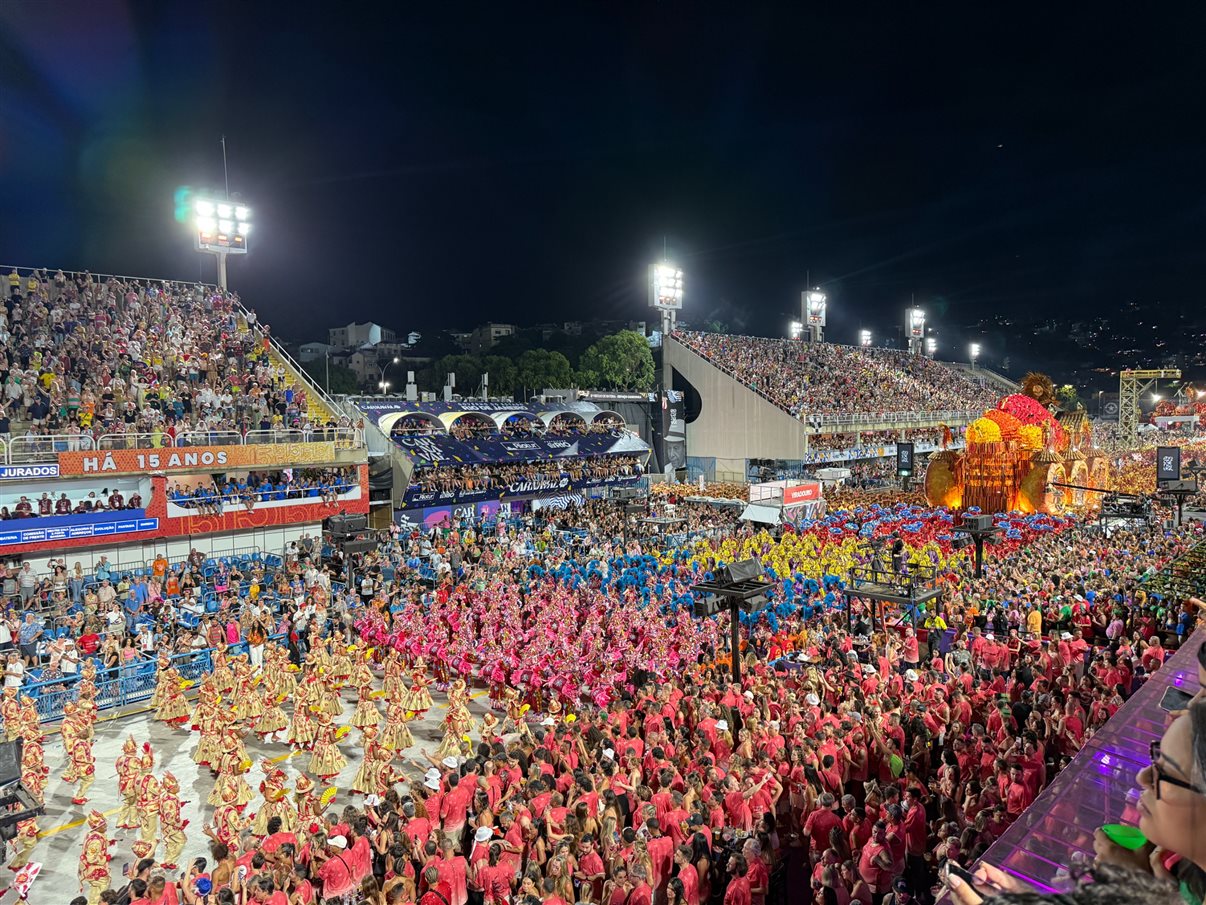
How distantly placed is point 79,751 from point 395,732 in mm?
4101

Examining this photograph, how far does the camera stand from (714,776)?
830 cm

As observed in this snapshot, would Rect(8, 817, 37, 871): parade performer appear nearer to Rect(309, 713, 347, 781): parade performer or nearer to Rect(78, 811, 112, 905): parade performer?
Rect(78, 811, 112, 905): parade performer

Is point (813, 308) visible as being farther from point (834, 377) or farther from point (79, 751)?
point (79, 751)

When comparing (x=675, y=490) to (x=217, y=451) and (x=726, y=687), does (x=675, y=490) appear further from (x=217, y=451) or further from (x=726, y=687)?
(x=726, y=687)

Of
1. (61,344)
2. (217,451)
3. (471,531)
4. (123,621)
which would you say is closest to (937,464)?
(471,531)

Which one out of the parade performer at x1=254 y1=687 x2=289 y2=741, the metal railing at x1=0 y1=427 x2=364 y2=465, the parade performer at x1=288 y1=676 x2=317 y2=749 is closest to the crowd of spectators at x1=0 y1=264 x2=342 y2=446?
the metal railing at x1=0 y1=427 x2=364 y2=465

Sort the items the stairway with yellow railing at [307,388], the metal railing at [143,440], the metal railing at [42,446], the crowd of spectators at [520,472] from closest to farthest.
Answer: the metal railing at [42,446] < the metal railing at [143,440] < the stairway with yellow railing at [307,388] < the crowd of spectators at [520,472]

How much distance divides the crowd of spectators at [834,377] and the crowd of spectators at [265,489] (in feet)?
85.7

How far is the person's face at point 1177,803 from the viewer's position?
6.37 ft

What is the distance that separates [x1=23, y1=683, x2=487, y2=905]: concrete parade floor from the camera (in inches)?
349

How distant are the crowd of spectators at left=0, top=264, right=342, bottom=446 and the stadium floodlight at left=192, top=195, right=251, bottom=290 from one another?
3216 millimetres

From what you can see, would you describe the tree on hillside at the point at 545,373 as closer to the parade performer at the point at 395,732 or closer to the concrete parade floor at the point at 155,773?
the concrete parade floor at the point at 155,773

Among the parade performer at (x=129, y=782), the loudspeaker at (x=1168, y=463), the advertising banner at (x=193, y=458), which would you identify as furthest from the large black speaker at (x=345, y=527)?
the loudspeaker at (x=1168, y=463)

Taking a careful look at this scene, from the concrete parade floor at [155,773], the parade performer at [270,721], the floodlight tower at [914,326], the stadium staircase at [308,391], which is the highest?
the floodlight tower at [914,326]
